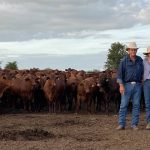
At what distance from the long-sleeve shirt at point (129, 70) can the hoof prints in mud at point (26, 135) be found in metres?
2.59

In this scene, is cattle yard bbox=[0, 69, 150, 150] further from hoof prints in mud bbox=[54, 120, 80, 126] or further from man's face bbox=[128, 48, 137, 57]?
man's face bbox=[128, 48, 137, 57]

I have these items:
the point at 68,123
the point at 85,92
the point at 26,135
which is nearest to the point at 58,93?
the point at 85,92

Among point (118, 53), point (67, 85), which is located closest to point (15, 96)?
point (67, 85)

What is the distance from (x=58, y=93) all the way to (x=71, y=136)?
8.73 meters

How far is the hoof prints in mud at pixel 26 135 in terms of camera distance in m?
12.6

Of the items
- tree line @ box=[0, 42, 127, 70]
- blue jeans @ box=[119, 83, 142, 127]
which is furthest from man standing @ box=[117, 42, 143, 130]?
tree line @ box=[0, 42, 127, 70]

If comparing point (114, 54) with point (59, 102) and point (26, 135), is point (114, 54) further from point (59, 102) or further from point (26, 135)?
point (26, 135)

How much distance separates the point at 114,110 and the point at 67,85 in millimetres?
2314

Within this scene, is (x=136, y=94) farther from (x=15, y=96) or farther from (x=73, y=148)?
(x=15, y=96)

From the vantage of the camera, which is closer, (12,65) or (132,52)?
(132,52)

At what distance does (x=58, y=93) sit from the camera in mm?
21844

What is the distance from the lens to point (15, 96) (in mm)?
22250

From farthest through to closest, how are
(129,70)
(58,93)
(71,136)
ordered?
1. (58,93)
2. (129,70)
3. (71,136)

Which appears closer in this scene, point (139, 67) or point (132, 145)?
point (132, 145)
